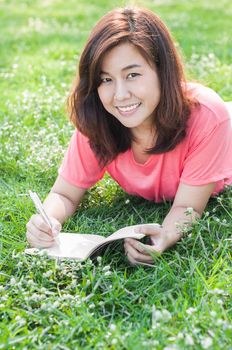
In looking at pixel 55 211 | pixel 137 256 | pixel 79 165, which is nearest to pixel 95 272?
pixel 137 256

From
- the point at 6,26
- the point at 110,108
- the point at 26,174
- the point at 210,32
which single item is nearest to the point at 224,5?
the point at 210,32

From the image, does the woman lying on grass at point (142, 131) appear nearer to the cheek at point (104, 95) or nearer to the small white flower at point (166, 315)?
the cheek at point (104, 95)

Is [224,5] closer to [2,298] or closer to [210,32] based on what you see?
[210,32]

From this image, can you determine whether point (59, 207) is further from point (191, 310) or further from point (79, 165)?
point (191, 310)

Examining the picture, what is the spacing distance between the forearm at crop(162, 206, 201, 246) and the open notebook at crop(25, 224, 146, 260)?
0.63 ft

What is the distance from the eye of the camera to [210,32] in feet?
25.1

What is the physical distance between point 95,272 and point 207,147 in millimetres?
834

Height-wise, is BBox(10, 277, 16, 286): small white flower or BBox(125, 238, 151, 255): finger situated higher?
BBox(125, 238, 151, 255): finger

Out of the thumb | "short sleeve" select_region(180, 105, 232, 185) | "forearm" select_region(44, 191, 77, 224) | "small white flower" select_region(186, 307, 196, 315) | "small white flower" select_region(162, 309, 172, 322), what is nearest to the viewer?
"small white flower" select_region(162, 309, 172, 322)

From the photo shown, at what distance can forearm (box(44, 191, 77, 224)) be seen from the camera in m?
3.52

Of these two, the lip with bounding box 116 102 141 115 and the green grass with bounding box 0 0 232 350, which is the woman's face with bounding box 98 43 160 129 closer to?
the lip with bounding box 116 102 141 115

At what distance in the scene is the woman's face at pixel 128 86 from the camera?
10.2 feet

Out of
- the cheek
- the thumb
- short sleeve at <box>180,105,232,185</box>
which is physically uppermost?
the cheek

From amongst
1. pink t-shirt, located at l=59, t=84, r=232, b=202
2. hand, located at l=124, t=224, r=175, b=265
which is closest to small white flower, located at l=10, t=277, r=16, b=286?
hand, located at l=124, t=224, r=175, b=265
